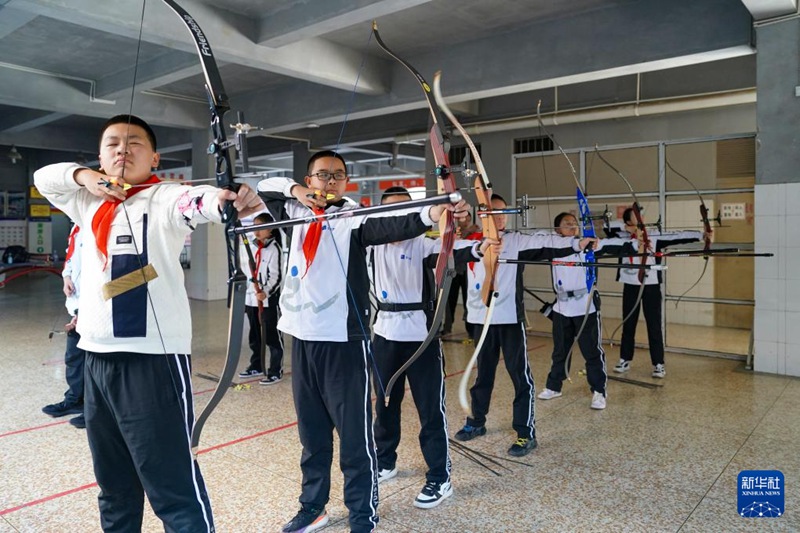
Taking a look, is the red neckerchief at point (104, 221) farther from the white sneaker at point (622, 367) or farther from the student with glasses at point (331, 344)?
the white sneaker at point (622, 367)

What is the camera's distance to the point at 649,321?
436cm

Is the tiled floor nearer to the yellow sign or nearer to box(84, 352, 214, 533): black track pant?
box(84, 352, 214, 533): black track pant

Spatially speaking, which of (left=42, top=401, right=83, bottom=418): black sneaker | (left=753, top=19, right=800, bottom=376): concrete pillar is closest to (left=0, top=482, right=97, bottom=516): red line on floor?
(left=42, top=401, right=83, bottom=418): black sneaker

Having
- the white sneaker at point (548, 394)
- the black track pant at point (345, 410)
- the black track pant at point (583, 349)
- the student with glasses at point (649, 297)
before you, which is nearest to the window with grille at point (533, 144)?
the student with glasses at point (649, 297)

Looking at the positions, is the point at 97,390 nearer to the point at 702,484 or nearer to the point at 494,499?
the point at 494,499

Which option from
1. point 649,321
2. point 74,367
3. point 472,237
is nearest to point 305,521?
point 472,237

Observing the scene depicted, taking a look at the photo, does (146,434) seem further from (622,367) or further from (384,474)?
(622,367)

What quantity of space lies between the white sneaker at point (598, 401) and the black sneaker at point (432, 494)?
4.95 feet

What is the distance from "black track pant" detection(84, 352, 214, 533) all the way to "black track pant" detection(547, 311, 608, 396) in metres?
2.60

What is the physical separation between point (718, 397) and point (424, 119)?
16.6 feet

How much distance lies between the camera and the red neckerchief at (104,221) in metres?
1.40

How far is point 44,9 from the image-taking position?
358 cm

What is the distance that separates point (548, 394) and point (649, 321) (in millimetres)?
1186

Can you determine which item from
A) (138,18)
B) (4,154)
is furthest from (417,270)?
(4,154)
